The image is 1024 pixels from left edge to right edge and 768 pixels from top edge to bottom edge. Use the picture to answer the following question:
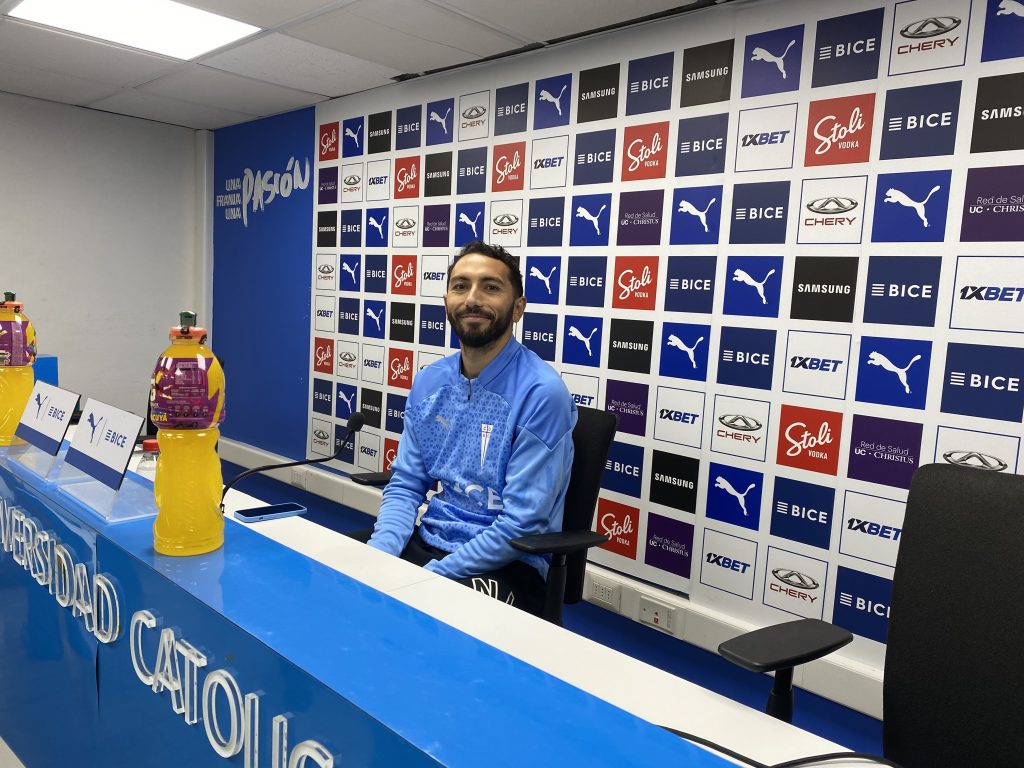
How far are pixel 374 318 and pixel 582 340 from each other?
4.59 feet

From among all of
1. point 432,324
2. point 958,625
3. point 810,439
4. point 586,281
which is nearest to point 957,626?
point 958,625

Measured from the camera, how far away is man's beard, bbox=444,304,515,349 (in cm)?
193

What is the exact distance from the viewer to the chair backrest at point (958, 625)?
1035 millimetres

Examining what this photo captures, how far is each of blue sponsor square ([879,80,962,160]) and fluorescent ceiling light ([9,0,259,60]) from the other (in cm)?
241

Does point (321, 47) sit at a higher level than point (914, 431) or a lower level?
higher

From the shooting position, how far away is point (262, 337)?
459cm

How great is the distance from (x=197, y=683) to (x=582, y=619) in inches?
83.3

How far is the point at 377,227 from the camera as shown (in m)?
3.80

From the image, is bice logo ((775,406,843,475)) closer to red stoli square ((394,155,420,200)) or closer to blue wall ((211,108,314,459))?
red stoli square ((394,155,420,200))

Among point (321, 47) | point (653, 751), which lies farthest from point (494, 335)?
point (321, 47)

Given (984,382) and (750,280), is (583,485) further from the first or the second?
(984,382)

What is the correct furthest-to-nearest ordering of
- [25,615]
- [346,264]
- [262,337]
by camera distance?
[262,337] < [346,264] < [25,615]

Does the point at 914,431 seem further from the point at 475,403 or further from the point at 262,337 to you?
the point at 262,337

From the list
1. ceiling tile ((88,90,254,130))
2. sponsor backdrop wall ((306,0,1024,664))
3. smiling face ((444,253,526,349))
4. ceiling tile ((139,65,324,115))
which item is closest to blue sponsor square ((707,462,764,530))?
sponsor backdrop wall ((306,0,1024,664))
